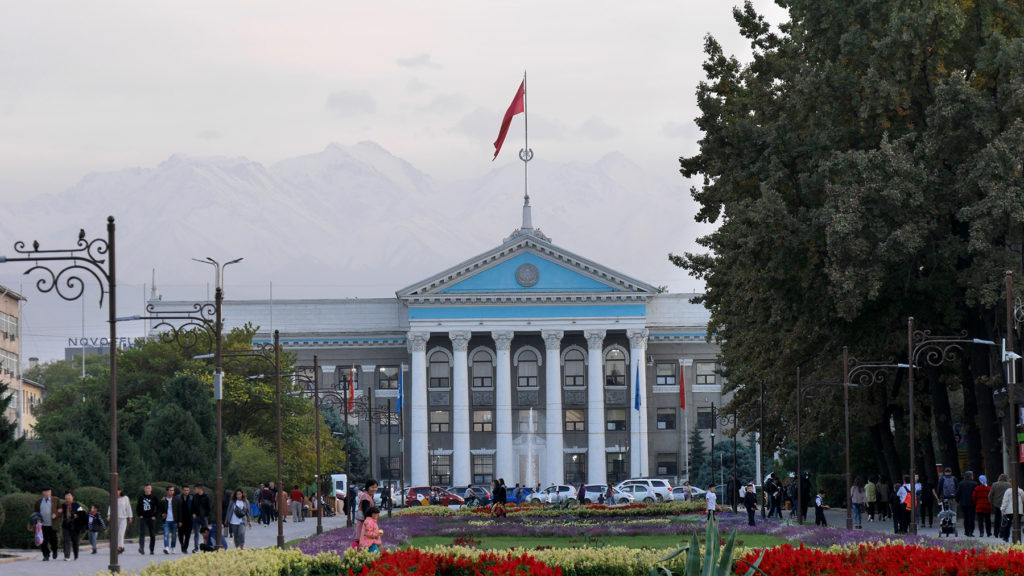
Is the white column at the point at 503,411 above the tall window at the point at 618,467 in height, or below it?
above

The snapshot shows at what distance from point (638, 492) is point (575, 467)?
29326 millimetres

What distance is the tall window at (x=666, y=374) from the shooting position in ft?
364

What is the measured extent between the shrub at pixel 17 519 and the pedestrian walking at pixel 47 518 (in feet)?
10.8

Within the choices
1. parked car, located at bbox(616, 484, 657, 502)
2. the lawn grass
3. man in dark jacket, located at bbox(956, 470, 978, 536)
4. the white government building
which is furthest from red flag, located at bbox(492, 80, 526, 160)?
man in dark jacket, located at bbox(956, 470, 978, 536)

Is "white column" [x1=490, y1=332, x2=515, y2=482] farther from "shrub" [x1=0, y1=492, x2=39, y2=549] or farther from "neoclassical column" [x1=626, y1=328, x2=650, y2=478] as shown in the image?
"shrub" [x1=0, y1=492, x2=39, y2=549]

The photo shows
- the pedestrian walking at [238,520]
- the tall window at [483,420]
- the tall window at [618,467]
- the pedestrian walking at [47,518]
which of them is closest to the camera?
the pedestrian walking at [47,518]

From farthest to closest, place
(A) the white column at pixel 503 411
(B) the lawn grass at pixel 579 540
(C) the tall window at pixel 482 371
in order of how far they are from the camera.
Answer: (C) the tall window at pixel 482 371 → (A) the white column at pixel 503 411 → (B) the lawn grass at pixel 579 540

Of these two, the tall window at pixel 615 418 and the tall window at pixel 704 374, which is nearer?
the tall window at pixel 615 418

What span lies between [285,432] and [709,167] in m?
36.0

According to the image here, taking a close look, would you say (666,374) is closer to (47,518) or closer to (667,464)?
(667,464)

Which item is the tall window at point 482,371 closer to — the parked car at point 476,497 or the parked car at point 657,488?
the parked car at point 657,488

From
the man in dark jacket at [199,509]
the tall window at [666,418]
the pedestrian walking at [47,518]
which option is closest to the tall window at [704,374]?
the tall window at [666,418]

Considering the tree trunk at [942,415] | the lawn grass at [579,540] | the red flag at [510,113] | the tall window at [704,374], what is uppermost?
the red flag at [510,113]

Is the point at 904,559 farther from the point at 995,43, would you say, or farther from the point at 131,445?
the point at 131,445
